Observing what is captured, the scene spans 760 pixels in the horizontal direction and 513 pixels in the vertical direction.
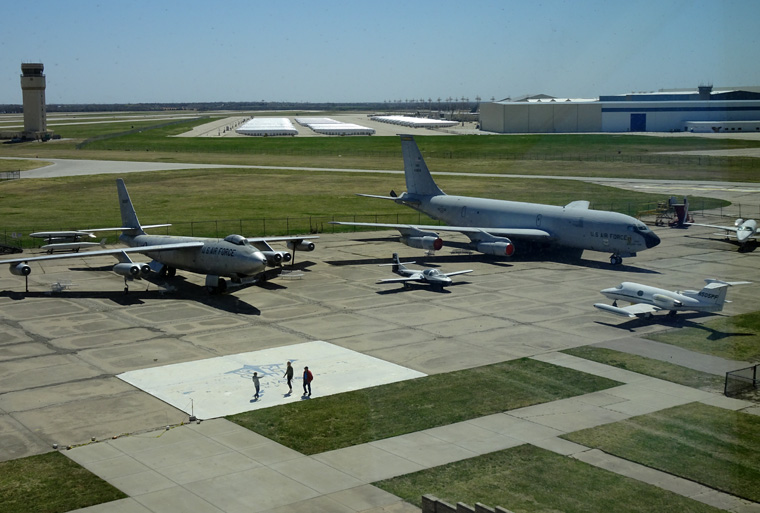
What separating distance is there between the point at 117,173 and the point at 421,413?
108m

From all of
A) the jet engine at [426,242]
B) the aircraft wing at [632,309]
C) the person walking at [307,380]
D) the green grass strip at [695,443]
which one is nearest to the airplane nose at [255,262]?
the jet engine at [426,242]

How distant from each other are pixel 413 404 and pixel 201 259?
2475cm

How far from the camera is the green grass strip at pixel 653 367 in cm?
3419

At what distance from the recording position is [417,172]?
73.1m

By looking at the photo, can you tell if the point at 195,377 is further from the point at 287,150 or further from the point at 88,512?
the point at 287,150

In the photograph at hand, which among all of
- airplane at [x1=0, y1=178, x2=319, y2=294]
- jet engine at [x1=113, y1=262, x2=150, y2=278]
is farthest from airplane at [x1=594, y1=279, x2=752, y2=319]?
jet engine at [x1=113, y1=262, x2=150, y2=278]

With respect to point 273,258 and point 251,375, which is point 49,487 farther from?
point 273,258

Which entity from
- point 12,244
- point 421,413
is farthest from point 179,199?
point 421,413

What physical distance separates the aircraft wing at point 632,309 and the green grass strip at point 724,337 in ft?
6.33

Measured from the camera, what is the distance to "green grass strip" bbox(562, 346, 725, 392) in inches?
1346

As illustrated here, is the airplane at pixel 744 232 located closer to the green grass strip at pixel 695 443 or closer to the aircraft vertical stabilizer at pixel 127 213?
the green grass strip at pixel 695 443

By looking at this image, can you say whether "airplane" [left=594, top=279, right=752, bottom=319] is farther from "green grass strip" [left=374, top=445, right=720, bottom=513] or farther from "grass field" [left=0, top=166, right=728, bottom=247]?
"grass field" [left=0, top=166, right=728, bottom=247]

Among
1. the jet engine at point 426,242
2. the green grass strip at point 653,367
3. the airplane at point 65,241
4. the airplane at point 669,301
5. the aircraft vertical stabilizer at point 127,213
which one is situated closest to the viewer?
the green grass strip at point 653,367

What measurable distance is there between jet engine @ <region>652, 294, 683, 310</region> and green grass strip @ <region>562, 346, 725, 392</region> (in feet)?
22.6
